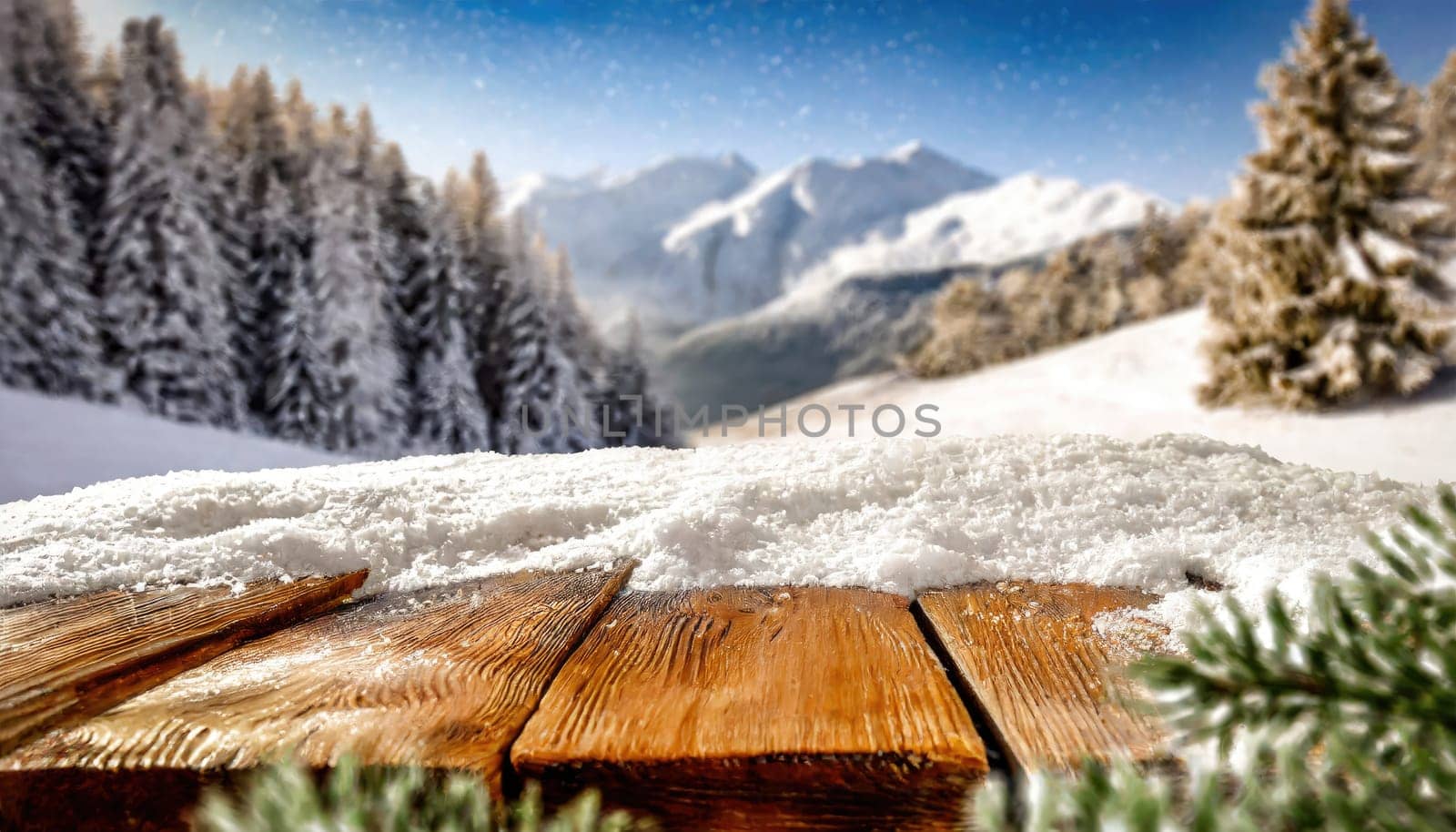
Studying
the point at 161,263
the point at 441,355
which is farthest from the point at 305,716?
the point at 441,355

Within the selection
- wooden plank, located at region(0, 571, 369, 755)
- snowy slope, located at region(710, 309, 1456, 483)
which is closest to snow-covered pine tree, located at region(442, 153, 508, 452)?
snowy slope, located at region(710, 309, 1456, 483)

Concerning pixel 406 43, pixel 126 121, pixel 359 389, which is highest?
Result: pixel 406 43

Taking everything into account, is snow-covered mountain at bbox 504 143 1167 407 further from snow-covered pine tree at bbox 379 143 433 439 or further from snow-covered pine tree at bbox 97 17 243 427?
snow-covered pine tree at bbox 97 17 243 427

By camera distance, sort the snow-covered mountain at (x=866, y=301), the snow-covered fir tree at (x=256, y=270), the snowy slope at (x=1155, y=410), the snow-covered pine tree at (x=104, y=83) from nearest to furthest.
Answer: the snowy slope at (x=1155, y=410) < the snow-covered fir tree at (x=256, y=270) < the snow-covered pine tree at (x=104, y=83) < the snow-covered mountain at (x=866, y=301)

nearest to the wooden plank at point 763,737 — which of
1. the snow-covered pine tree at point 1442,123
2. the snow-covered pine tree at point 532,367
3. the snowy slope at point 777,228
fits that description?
the snow-covered pine tree at point 532,367

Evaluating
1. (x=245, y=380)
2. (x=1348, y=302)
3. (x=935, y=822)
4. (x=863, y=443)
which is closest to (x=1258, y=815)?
(x=935, y=822)

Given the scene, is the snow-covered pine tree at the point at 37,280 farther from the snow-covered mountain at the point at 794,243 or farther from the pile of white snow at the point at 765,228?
the pile of white snow at the point at 765,228

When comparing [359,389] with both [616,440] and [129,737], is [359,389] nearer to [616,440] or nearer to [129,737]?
[616,440]
